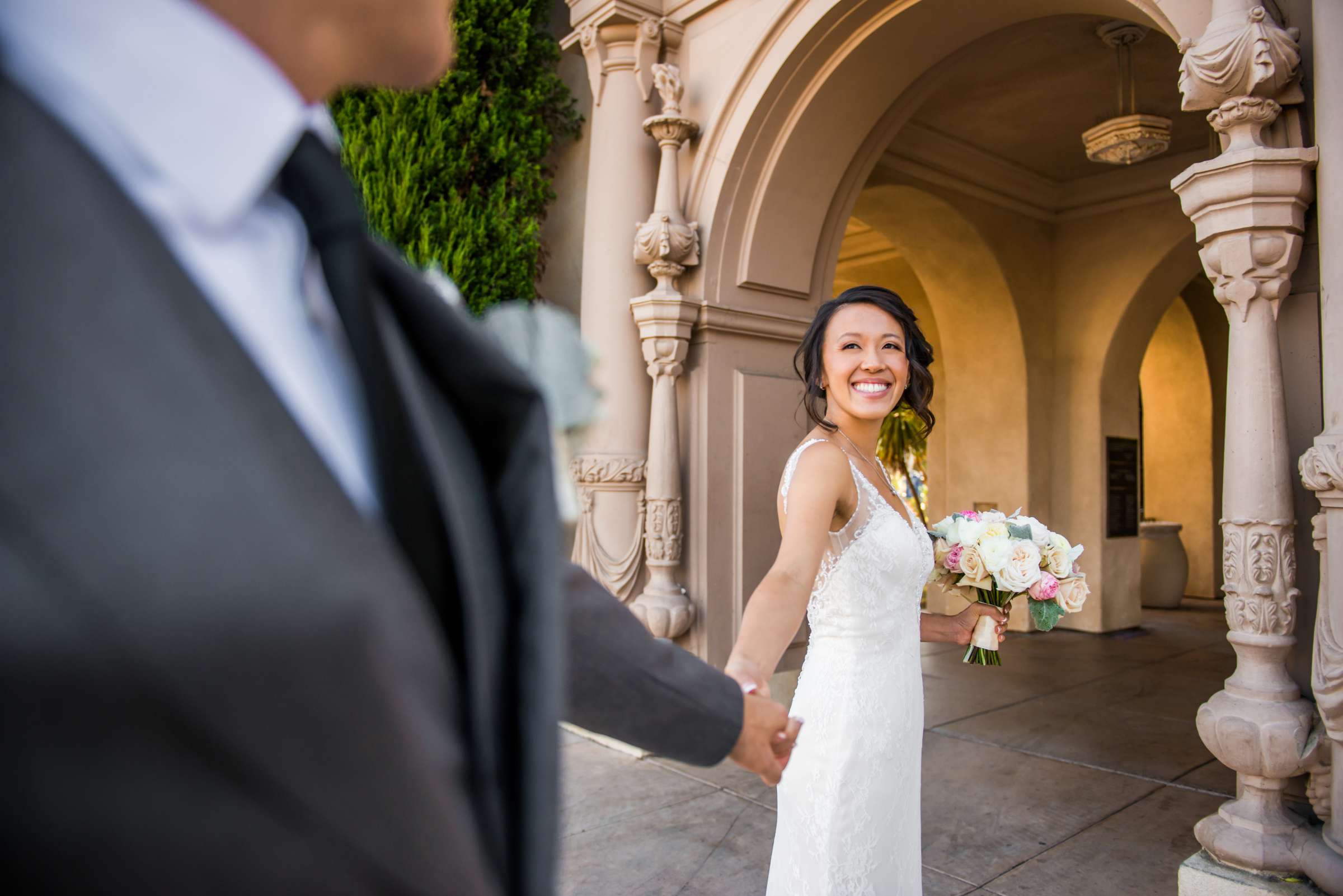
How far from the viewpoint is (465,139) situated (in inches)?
219

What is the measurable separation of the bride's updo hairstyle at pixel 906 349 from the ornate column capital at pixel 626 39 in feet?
10.3

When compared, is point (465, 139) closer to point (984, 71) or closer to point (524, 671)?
point (984, 71)

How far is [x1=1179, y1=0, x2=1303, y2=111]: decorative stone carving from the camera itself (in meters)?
2.76

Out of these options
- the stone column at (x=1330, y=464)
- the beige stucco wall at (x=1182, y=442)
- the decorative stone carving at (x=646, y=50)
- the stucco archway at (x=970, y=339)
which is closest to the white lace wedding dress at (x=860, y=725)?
the stone column at (x=1330, y=464)

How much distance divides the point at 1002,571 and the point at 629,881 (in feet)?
6.38

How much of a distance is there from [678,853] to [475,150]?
432cm

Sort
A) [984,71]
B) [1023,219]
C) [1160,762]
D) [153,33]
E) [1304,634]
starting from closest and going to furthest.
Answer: [153,33] < [1304,634] < [1160,762] < [984,71] < [1023,219]

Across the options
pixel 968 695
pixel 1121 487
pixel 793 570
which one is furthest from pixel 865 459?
pixel 1121 487

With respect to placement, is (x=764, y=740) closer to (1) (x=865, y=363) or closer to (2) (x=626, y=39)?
(1) (x=865, y=363)

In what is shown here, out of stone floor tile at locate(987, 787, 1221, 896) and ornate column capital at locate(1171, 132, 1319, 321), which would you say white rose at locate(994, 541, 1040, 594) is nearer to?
ornate column capital at locate(1171, 132, 1319, 321)

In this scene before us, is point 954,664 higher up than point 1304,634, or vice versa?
point 1304,634

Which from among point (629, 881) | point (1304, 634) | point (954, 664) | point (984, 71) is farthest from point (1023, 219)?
point (629, 881)

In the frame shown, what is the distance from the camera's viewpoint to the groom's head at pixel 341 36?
609 mm

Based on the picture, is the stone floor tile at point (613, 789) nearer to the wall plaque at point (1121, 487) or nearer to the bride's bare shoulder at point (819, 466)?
the bride's bare shoulder at point (819, 466)
